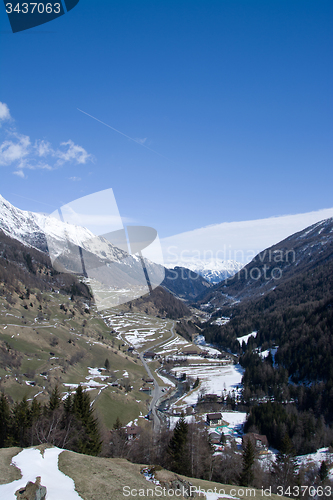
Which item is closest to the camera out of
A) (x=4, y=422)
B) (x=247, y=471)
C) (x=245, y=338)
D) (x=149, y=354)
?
(x=4, y=422)

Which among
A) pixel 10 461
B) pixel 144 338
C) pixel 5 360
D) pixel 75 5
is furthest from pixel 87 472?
pixel 144 338

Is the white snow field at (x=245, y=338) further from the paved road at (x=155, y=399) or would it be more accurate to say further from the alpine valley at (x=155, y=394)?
the paved road at (x=155, y=399)

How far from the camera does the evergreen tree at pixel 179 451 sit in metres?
26.2

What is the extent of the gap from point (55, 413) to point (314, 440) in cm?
6202

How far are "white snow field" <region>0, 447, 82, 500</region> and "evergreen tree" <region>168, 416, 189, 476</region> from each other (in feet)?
45.3

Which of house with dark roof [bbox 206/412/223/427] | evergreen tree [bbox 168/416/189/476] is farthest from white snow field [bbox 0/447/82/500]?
house with dark roof [bbox 206/412/223/427]

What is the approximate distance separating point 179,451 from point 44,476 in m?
17.3

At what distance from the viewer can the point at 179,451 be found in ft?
88.5

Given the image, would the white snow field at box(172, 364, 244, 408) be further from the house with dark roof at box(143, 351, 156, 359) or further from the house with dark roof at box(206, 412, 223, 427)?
the house with dark roof at box(143, 351, 156, 359)

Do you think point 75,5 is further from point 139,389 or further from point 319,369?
point 319,369

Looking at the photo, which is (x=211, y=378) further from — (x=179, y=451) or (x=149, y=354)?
(x=179, y=451)

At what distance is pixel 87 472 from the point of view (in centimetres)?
A: 1591
